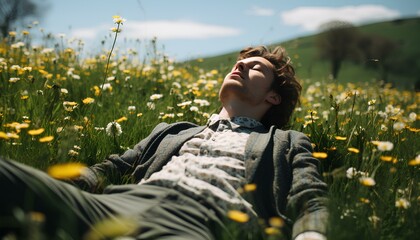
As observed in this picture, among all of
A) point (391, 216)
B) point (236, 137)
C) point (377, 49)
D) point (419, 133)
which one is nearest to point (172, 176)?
point (236, 137)

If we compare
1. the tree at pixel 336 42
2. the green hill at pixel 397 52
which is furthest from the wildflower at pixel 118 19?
the tree at pixel 336 42

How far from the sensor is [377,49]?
213ft

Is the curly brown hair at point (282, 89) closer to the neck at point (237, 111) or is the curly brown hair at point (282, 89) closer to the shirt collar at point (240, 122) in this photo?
the neck at point (237, 111)

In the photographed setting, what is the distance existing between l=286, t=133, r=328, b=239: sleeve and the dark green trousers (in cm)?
41

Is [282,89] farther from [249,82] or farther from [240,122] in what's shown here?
[240,122]

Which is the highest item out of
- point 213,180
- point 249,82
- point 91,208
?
point 249,82

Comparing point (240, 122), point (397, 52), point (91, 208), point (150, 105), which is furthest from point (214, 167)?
point (397, 52)

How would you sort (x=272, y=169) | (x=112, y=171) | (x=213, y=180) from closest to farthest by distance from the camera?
(x=213, y=180) → (x=272, y=169) → (x=112, y=171)

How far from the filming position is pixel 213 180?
2479 millimetres

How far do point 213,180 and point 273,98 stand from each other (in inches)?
46.8

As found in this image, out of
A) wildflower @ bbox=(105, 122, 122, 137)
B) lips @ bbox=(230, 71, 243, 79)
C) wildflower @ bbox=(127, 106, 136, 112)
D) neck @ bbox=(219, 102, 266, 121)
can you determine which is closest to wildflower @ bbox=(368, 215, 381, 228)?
neck @ bbox=(219, 102, 266, 121)

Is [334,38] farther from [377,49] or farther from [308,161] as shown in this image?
[308,161]

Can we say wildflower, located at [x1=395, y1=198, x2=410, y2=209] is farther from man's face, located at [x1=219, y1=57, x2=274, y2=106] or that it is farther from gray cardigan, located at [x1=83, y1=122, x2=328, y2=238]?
man's face, located at [x1=219, y1=57, x2=274, y2=106]

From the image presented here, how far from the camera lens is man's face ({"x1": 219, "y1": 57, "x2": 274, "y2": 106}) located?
3.19 meters
